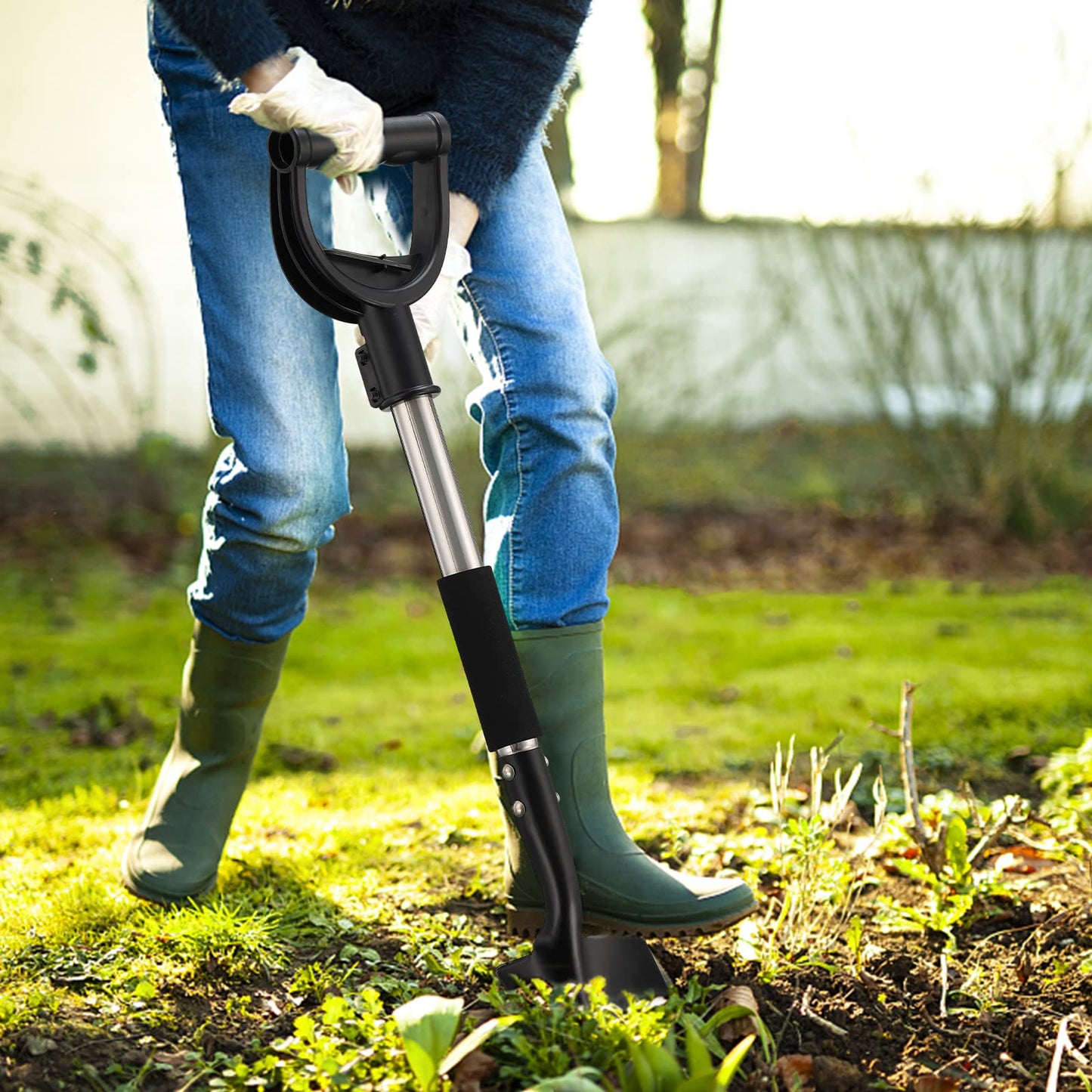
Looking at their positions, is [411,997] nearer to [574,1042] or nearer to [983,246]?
[574,1042]

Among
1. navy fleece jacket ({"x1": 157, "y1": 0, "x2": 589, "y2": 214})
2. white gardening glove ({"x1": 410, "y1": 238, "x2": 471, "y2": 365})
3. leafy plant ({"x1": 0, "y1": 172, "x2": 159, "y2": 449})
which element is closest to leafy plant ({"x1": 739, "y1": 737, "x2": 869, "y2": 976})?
white gardening glove ({"x1": 410, "y1": 238, "x2": 471, "y2": 365})

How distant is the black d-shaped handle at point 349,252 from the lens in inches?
58.9

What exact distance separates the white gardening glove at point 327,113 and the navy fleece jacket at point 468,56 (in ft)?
0.61

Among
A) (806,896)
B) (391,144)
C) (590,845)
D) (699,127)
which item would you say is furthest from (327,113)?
(699,127)

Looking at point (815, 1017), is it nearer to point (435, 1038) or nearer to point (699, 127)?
point (435, 1038)

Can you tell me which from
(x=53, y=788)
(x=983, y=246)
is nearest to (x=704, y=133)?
(x=983, y=246)

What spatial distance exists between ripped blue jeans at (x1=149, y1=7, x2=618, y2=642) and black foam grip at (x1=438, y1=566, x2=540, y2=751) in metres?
0.23

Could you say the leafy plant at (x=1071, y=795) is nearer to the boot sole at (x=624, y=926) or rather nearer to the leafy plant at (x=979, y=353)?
the boot sole at (x=624, y=926)

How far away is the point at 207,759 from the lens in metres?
2.00

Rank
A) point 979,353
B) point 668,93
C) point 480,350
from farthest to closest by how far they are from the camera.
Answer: point 668,93, point 979,353, point 480,350

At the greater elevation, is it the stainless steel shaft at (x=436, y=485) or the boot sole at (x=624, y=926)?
the stainless steel shaft at (x=436, y=485)

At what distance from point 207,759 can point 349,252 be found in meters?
0.93

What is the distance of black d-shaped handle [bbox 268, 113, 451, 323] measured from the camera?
4.91ft

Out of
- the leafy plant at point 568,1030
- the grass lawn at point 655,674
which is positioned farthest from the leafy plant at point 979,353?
the leafy plant at point 568,1030
